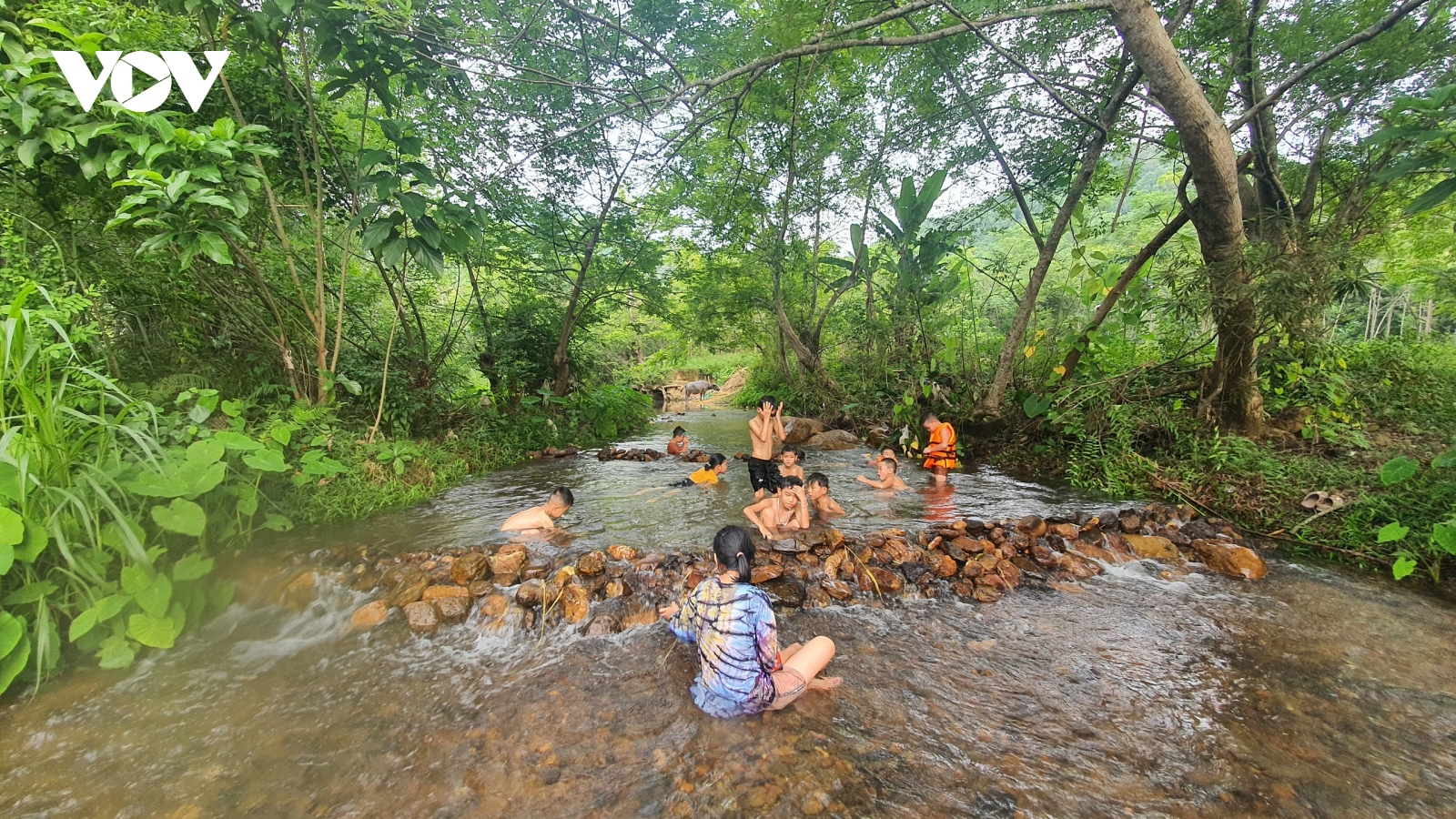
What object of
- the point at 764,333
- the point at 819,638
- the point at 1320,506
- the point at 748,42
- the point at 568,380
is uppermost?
the point at 748,42

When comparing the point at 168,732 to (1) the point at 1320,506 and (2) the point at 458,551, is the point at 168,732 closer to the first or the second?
(2) the point at 458,551

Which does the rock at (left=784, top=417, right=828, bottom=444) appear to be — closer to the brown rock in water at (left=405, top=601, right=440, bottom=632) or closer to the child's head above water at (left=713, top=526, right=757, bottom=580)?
the brown rock in water at (left=405, top=601, right=440, bottom=632)

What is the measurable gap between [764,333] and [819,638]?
14455mm

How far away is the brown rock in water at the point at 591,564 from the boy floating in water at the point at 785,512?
6.21ft

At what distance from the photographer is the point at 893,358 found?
1189 centimetres

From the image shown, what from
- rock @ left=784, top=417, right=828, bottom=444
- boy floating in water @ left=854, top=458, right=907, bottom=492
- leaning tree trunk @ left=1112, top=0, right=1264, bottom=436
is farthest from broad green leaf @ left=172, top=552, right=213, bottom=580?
rock @ left=784, top=417, right=828, bottom=444

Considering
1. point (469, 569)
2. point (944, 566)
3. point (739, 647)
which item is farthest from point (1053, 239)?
point (469, 569)

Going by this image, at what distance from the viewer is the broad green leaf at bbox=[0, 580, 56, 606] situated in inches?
112

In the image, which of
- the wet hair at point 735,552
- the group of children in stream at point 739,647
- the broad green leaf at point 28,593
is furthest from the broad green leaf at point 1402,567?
the broad green leaf at point 28,593

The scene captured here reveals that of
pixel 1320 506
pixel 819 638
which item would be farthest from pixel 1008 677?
pixel 1320 506

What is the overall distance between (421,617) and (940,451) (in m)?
6.95

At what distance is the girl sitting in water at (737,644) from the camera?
2777mm

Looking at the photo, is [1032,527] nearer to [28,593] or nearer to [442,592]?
[442,592]

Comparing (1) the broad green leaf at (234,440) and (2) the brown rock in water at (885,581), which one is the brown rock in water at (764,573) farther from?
(1) the broad green leaf at (234,440)
